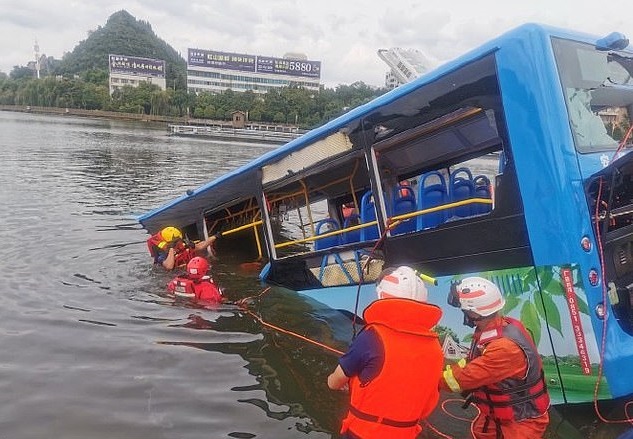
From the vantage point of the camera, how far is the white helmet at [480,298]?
12.2ft

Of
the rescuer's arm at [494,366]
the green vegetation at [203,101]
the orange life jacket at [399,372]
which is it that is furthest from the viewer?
the green vegetation at [203,101]

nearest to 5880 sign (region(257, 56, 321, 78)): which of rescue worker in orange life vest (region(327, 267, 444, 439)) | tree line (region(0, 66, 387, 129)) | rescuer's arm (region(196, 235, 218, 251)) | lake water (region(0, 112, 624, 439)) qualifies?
tree line (region(0, 66, 387, 129))

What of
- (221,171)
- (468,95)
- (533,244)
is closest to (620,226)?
(533,244)

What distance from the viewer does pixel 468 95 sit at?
15.7 feet

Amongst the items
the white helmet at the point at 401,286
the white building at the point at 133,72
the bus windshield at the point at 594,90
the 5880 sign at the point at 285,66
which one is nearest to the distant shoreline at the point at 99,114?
the white building at the point at 133,72

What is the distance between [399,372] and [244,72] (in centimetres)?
13391

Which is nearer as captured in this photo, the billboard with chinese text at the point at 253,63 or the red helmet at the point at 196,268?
the red helmet at the point at 196,268

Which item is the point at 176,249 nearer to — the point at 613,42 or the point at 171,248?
the point at 171,248

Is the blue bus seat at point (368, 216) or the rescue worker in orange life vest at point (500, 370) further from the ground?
the blue bus seat at point (368, 216)

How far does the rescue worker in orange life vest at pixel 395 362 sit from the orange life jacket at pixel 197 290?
16.9ft

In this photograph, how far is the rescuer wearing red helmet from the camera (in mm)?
8148

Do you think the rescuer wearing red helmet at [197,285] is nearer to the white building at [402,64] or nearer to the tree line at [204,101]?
the white building at [402,64]

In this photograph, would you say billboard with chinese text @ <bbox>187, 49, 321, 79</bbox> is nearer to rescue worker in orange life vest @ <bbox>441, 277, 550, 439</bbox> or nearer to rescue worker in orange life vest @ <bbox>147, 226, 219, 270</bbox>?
rescue worker in orange life vest @ <bbox>147, 226, 219, 270</bbox>

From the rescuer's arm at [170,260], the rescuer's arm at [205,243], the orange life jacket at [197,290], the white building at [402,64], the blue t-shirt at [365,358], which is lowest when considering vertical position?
the blue t-shirt at [365,358]
